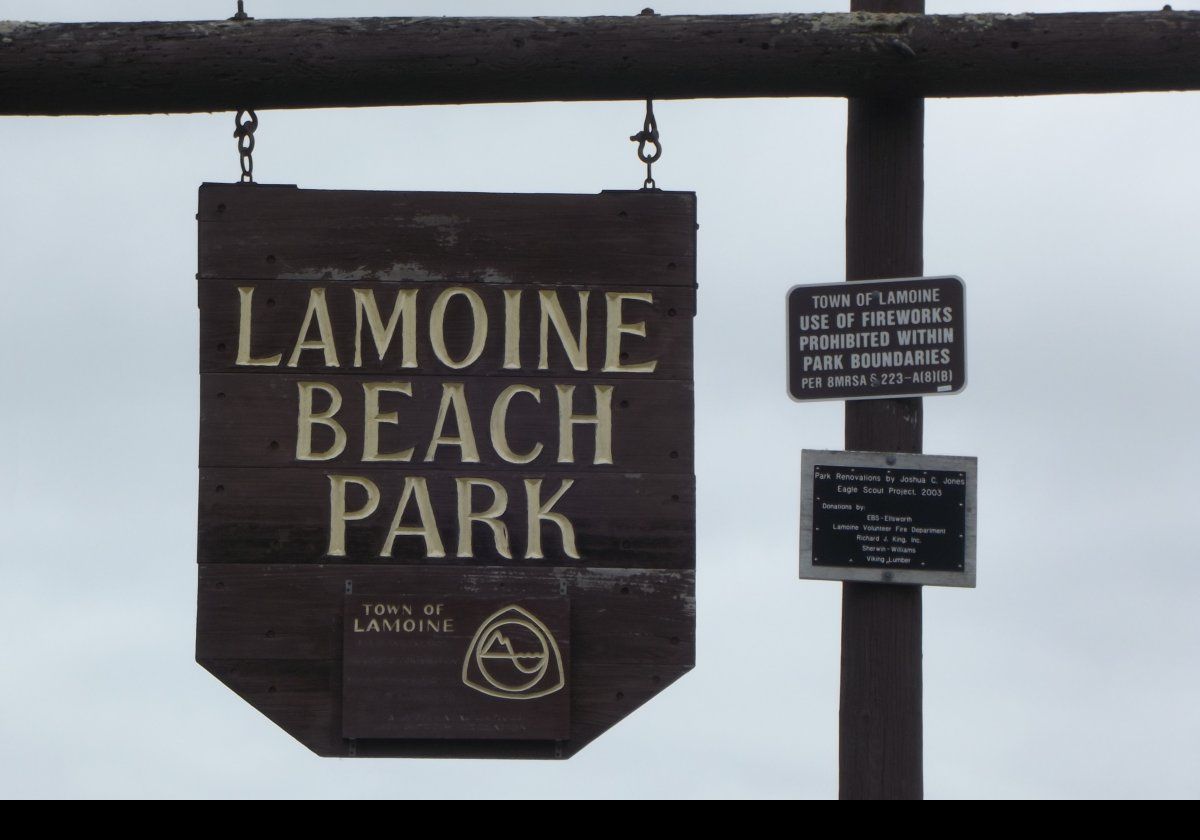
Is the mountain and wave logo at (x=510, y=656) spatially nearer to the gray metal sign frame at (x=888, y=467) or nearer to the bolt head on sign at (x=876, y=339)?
the gray metal sign frame at (x=888, y=467)

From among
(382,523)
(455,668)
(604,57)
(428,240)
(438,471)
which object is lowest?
(455,668)

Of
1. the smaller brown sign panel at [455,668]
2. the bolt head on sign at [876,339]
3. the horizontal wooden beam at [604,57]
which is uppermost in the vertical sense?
the horizontal wooden beam at [604,57]

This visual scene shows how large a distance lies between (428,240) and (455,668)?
1.11 m

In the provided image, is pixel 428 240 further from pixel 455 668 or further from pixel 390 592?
pixel 455 668

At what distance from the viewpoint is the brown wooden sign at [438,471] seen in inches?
198

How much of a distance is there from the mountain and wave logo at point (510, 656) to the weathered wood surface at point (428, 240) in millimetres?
886

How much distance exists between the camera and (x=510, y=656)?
502 cm

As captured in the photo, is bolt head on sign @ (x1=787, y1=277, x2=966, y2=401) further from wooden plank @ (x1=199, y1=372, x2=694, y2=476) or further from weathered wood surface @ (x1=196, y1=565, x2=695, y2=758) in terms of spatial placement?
weathered wood surface @ (x1=196, y1=565, x2=695, y2=758)

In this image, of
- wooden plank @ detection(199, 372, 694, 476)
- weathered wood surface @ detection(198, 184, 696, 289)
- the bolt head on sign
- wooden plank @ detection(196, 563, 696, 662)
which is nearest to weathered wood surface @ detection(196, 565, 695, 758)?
wooden plank @ detection(196, 563, 696, 662)

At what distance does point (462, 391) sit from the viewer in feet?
16.8

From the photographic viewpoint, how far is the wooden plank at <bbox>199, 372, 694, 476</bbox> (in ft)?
16.7

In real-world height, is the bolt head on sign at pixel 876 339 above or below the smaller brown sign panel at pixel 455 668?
above

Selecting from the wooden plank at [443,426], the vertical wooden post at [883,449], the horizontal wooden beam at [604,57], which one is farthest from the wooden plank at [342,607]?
the horizontal wooden beam at [604,57]

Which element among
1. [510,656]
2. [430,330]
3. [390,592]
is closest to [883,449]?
[510,656]
